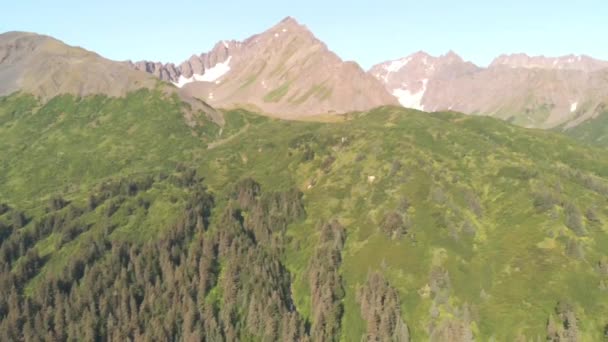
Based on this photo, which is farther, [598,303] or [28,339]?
[28,339]

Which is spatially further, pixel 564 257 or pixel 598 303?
pixel 564 257

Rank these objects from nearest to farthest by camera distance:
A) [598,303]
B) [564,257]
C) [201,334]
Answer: [598,303]
[564,257]
[201,334]

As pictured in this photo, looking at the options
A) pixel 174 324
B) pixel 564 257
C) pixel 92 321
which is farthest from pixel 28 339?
pixel 564 257

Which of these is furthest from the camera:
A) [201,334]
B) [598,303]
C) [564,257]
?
[201,334]

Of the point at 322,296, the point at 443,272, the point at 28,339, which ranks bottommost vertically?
the point at 28,339

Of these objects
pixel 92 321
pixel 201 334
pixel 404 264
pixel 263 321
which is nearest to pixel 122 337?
pixel 92 321

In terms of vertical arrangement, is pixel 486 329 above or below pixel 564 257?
below

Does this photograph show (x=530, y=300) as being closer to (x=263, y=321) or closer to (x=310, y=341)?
(x=310, y=341)

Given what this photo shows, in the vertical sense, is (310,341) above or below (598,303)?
below

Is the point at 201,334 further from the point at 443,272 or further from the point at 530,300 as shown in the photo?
the point at 530,300
